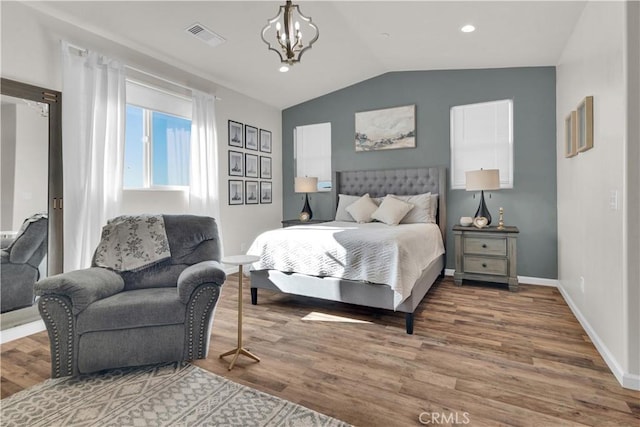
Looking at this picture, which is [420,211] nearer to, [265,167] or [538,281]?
[538,281]

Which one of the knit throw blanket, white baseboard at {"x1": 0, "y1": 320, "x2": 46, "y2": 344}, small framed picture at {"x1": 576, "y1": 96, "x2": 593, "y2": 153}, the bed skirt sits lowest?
white baseboard at {"x1": 0, "y1": 320, "x2": 46, "y2": 344}

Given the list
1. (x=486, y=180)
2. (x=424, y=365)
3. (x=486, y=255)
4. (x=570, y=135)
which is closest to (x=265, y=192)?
(x=486, y=180)

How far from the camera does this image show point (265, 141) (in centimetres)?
546

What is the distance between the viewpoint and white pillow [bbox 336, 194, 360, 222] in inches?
188

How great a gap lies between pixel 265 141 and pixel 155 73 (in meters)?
2.06

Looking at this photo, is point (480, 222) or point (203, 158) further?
point (203, 158)

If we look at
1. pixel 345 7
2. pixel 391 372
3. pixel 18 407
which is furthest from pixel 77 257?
pixel 345 7

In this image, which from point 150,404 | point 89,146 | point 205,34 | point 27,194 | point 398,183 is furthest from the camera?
point 398,183

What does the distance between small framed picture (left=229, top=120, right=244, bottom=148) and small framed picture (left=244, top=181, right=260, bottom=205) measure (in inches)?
23.9

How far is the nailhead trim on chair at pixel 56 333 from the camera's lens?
74.9 inches

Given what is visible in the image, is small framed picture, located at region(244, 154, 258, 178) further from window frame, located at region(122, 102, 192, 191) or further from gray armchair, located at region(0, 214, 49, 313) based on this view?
gray armchair, located at region(0, 214, 49, 313)

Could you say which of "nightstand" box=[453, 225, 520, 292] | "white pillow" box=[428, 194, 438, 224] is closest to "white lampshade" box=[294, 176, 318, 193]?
"white pillow" box=[428, 194, 438, 224]

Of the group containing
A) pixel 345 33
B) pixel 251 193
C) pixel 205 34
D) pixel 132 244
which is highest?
pixel 345 33

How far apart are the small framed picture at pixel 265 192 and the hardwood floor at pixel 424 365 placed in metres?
2.46
